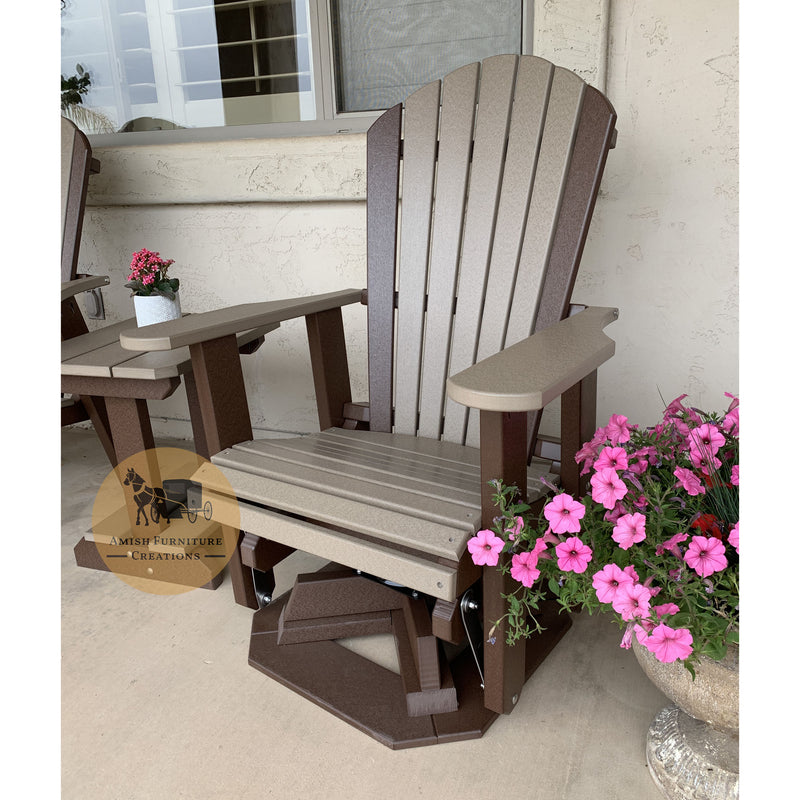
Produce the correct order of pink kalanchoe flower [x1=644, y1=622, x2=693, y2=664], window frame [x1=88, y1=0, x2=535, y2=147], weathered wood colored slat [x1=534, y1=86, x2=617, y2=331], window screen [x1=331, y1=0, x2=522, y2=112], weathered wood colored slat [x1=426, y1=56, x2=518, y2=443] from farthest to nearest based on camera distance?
window frame [x1=88, y1=0, x2=535, y2=147] → window screen [x1=331, y1=0, x2=522, y2=112] → weathered wood colored slat [x1=426, y1=56, x2=518, y2=443] → weathered wood colored slat [x1=534, y1=86, x2=617, y2=331] → pink kalanchoe flower [x1=644, y1=622, x2=693, y2=664]

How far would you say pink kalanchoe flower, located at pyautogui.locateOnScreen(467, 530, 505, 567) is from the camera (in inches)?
37.7

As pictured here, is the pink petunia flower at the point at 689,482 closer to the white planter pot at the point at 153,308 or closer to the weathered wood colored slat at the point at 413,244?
the weathered wood colored slat at the point at 413,244

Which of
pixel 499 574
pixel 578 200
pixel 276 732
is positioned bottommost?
pixel 276 732

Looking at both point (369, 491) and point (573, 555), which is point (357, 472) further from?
point (573, 555)

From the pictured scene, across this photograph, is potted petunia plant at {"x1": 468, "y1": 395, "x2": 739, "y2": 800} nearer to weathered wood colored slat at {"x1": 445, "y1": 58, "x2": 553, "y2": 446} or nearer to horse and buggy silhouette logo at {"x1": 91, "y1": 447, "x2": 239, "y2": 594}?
weathered wood colored slat at {"x1": 445, "y1": 58, "x2": 553, "y2": 446}

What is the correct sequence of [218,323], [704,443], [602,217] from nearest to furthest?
[704,443]
[218,323]
[602,217]

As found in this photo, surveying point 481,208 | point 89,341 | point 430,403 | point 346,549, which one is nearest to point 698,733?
point 346,549

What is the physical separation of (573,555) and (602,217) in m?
1.25

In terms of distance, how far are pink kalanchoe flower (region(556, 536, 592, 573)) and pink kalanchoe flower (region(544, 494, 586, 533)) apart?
0.07ft

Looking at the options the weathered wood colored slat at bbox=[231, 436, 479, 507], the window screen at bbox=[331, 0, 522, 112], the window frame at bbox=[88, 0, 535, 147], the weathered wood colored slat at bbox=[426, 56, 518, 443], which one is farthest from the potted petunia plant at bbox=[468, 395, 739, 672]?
the window frame at bbox=[88, 0, 535, 147]

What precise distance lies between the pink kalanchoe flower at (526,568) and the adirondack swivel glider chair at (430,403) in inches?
3.3

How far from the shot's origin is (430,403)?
1.55 meters
